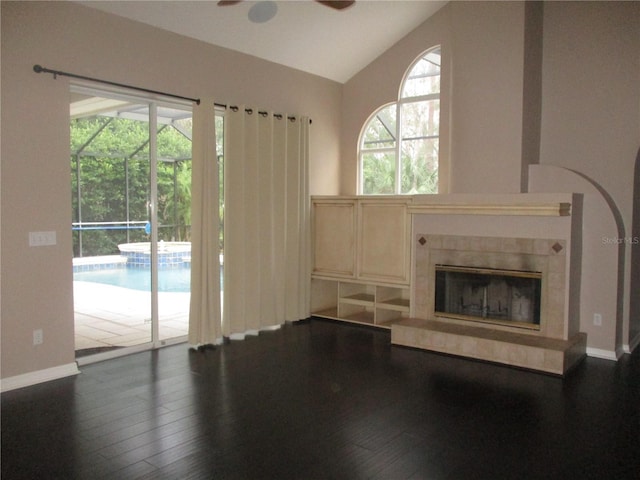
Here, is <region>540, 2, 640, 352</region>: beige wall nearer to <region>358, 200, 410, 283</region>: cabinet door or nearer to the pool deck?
<region>358, 200, 410, 283</region>: cabinet door

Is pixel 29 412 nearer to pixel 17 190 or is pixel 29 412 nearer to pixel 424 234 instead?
pixel 17 190

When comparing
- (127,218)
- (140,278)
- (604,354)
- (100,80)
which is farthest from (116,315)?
(604,354)

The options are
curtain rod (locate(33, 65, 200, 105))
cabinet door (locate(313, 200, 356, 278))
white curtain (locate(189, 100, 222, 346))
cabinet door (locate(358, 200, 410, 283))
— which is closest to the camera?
curtain rod (locate(33, 65, 200, 105))

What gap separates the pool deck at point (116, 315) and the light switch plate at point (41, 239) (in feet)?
1.87

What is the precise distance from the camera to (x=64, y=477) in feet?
8.57

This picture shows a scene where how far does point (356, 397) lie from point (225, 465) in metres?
1.28

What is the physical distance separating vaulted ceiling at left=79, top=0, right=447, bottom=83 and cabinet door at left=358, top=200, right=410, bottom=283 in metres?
1.85

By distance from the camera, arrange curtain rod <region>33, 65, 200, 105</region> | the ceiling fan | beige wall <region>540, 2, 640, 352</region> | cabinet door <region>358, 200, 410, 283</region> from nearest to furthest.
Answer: curtain rod <region>33, 65, 200, 105</region>
the ceiling fan
beige wall <region>540, 2, 640, 352</region>
cabinet door <region>358, 200, 410, 283</region>

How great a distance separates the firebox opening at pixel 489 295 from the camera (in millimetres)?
4793

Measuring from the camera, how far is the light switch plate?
3.93 m

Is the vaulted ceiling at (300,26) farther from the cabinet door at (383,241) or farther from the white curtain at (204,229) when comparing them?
the cabinet door at (383,241)

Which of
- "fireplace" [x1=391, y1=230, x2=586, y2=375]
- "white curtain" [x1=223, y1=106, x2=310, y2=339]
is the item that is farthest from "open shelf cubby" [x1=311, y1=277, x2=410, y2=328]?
"fireplace" [x1=391, y1=230, x2=586, y2=375]

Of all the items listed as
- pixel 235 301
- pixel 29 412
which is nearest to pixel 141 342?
pixel 235 301

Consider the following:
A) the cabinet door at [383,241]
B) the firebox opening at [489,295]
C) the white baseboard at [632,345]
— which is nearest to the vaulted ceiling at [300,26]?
the cabinet door at [383,241]
